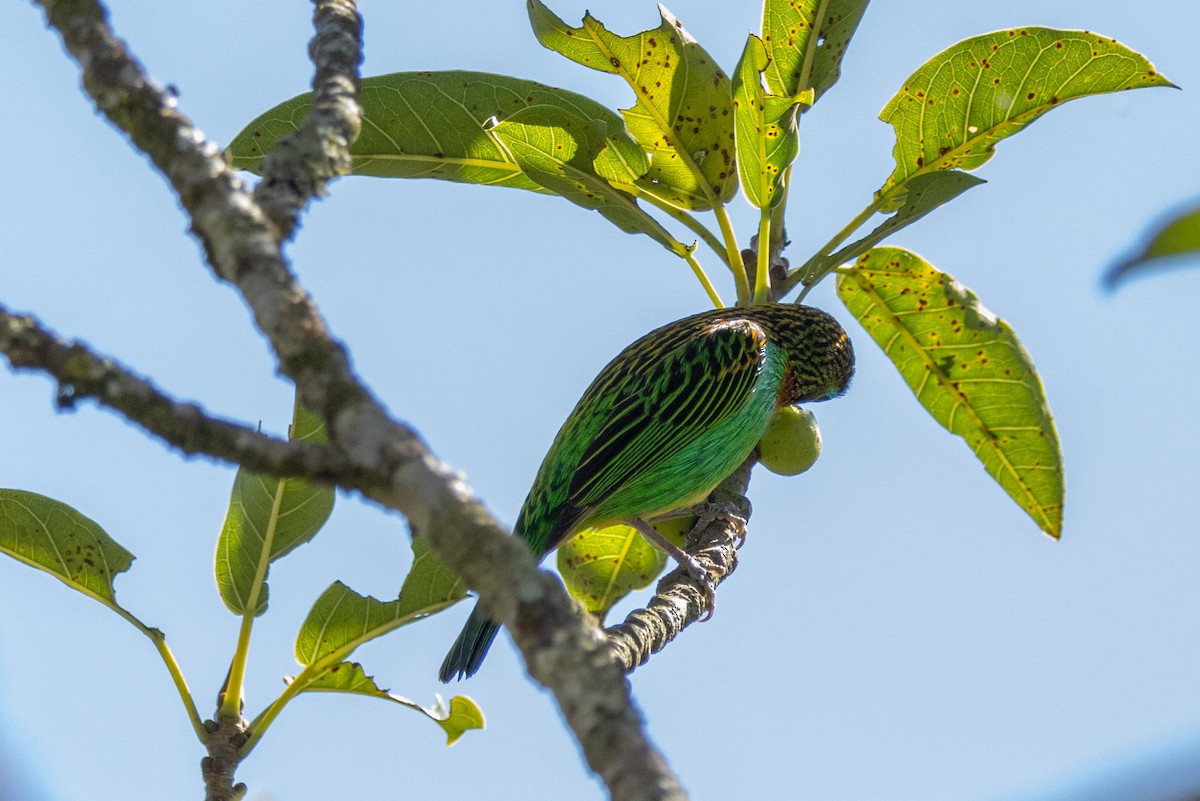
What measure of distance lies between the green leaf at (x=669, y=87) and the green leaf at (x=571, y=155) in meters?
0.13

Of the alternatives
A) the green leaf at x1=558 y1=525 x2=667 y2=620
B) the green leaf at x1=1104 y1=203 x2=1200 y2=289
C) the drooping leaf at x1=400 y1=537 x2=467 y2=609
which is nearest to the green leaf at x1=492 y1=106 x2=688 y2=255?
the green leaf at x1=558 y1=525 x2=667 y2=620

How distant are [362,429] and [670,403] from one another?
358cm

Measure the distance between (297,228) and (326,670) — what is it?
2035mm

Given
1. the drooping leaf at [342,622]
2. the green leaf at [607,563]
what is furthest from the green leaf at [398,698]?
the green leaf at [607,563]

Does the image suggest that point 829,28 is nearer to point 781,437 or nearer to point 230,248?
point 781,437

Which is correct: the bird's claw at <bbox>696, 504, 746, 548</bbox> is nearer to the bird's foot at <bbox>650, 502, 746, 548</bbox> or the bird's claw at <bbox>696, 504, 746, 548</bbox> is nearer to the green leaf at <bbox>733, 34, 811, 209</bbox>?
the bird's foot at <bbox>650, 502, 746, 548</bbox>

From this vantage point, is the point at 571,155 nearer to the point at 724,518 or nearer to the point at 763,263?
the point at 763,263

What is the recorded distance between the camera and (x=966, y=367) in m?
4.96

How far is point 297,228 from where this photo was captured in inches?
88.1

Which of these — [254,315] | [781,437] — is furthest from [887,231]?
[254,315]

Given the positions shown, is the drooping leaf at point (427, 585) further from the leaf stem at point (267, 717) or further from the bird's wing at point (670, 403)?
the bird's wing at point (670, 403)

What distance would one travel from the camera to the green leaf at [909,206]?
4.38m

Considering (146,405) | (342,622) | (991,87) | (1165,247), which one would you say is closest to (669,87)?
(991,87)

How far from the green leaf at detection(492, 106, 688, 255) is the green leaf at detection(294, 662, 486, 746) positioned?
1.85 m
